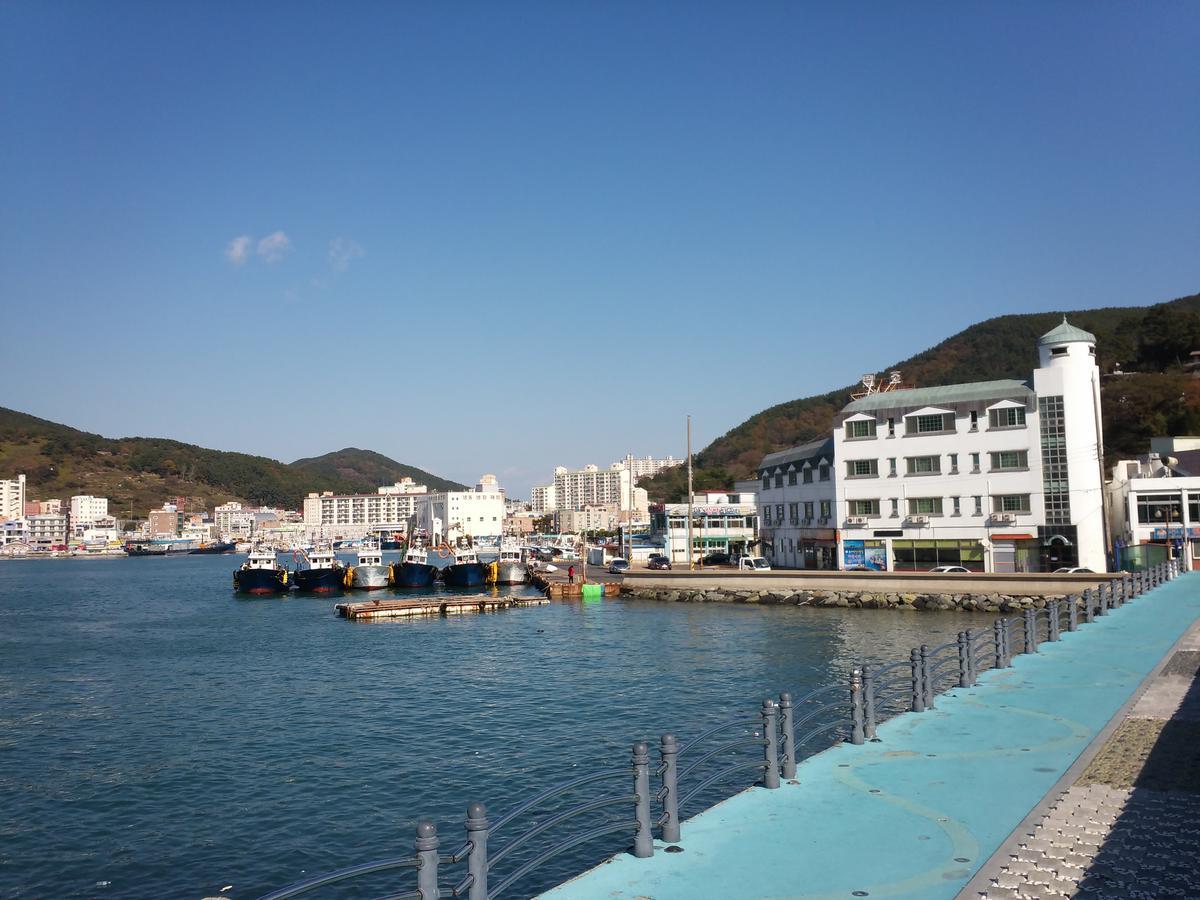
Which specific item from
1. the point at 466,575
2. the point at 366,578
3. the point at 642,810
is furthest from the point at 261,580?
the point at 642,810

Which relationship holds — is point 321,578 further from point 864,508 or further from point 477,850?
point 477,850

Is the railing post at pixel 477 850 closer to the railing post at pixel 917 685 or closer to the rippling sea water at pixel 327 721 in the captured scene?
the rippling sea water at pixel 327 721

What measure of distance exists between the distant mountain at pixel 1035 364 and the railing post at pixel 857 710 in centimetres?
6616

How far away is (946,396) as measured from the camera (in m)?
54.8

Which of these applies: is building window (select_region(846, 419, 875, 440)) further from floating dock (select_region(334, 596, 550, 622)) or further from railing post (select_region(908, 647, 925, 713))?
railing post (select_region(908, 647, 925, 713))

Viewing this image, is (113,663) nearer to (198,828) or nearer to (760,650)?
(198,828)

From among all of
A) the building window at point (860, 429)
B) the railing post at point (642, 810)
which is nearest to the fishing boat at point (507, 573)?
the building window at point (860, 429)

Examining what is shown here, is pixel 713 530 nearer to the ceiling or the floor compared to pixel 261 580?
nearer to the ceiling

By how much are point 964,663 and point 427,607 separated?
49.5 meters

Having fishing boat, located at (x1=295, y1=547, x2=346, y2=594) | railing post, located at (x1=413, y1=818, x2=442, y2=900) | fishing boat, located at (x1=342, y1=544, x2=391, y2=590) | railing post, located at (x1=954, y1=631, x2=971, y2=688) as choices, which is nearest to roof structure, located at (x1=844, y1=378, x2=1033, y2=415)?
railing post, located at (x1=954, y1=631, x2=971, y2=688)

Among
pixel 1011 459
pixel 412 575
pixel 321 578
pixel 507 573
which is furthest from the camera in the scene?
pixel 412 575

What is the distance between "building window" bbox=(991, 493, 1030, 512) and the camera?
51500 millimetres

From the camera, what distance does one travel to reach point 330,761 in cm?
2127

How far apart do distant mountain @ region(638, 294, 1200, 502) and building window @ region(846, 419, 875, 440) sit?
22.1 meters
